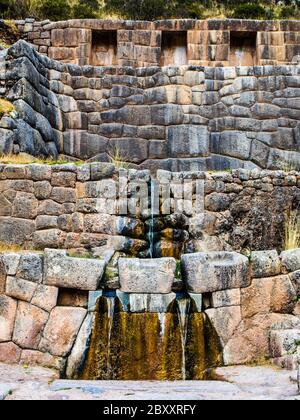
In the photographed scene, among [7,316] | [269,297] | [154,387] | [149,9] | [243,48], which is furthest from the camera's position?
[149,9]

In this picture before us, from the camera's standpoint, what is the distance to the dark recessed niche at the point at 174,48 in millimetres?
15812

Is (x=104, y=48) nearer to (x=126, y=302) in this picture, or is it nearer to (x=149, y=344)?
(x=126, y=302)

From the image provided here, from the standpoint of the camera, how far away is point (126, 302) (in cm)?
703

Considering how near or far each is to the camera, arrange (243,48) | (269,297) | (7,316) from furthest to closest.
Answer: (243,48)
(269,297)
(7,316)

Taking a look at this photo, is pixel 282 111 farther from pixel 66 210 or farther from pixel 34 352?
pixel 34 352

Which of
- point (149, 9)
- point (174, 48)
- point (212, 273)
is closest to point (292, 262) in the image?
point (212, 273)

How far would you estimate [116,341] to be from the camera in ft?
22.5

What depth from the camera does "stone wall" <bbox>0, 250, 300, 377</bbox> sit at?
22.6 feet

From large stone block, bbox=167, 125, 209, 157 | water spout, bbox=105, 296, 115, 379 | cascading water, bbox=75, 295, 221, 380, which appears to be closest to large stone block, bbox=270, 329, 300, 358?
cascading water, bbox=75, 295, 221, 380

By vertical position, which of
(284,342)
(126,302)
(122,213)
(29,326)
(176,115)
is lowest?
(284,342)

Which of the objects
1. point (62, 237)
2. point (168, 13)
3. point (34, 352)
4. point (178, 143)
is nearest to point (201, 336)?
point (34, 352)

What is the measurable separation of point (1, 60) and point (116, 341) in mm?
7303

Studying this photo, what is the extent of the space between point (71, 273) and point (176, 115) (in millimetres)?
7410

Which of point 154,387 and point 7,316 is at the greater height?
point 7,316
